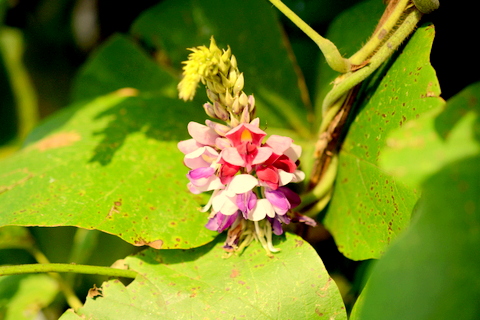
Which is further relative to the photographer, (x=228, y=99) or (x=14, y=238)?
(x=14, y=238)

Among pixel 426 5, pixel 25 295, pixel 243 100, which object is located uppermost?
pixel 426 5

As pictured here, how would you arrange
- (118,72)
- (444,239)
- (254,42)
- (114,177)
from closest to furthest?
(444,239), (114,177), (254,42), (118,72)

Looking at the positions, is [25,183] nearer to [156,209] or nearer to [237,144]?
[156,209]

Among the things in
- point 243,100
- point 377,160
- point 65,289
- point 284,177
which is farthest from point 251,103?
point 65,289

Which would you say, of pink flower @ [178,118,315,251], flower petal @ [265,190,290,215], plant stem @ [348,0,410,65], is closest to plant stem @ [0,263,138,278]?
pink flower @ [178,118,315,251]

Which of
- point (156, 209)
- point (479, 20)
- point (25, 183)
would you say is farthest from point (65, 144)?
point (479, 20)

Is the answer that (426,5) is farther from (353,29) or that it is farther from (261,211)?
(261,211)
